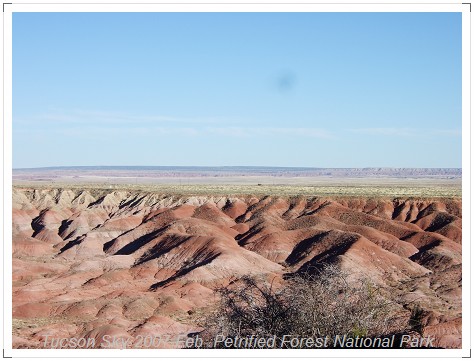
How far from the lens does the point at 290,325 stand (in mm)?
15562

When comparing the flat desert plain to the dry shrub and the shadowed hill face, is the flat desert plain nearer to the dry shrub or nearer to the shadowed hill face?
the shadowed hill face

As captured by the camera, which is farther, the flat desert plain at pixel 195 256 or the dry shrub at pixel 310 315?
the flat desert plain at pixel 195 256

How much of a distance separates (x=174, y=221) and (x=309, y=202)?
Result: 21916 mm

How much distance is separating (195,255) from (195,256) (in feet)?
0.75

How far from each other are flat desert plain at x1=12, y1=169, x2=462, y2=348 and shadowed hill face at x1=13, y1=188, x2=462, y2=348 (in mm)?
134

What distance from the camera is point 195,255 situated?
5350 centimetres

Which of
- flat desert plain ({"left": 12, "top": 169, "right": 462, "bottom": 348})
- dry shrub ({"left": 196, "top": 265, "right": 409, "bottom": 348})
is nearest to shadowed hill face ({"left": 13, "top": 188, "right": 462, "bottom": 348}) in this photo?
flat desert plain ({"left": 12, "top": 169, "right": 462, "bottom": 348})

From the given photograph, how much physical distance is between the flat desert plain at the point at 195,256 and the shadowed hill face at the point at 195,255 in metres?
0.13

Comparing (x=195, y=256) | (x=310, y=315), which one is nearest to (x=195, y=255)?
(x=195, y=256)

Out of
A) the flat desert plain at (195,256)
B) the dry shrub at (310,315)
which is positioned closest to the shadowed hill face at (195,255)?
the flat desert plain at (195,256)

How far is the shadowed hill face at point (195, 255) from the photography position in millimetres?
37719

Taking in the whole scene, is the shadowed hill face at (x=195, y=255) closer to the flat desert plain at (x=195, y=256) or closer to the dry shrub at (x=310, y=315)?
the flat desert plain at (x=195, y=256)
